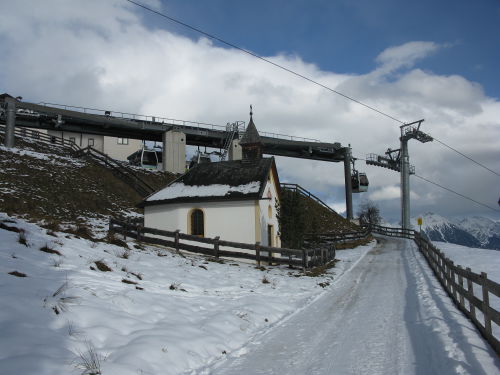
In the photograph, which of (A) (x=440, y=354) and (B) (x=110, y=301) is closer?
Result: (A) (x=440, y=354)

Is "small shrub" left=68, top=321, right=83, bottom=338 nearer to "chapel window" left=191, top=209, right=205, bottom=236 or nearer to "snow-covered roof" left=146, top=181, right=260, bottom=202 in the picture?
"snow-covered roof" left=146, top=181, right=260, bottom=202

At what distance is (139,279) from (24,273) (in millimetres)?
A: 3360

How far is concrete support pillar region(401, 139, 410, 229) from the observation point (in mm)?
52062

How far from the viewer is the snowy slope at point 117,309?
5523 mm

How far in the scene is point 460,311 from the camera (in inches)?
392

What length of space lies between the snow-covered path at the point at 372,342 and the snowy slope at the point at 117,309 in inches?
27.5

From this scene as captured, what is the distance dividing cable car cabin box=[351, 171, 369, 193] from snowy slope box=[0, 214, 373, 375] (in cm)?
4723

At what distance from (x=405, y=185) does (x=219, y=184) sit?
1530 inches

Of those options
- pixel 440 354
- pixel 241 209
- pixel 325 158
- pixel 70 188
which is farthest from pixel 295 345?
pixel 325 158

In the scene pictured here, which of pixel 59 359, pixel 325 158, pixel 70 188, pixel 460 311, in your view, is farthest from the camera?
pixel 325 158

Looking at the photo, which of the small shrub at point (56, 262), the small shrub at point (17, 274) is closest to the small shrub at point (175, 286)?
the small shrub at point (56, 262)

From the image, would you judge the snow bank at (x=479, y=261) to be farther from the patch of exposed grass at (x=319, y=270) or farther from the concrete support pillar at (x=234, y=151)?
the concrete support pillar at (x=234, y=151)

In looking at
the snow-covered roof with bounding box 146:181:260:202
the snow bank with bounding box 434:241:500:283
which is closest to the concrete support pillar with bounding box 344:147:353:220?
the snow bank with bounding box 434:241:500:283

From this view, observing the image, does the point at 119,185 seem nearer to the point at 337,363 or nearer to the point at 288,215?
the point at 288,215
